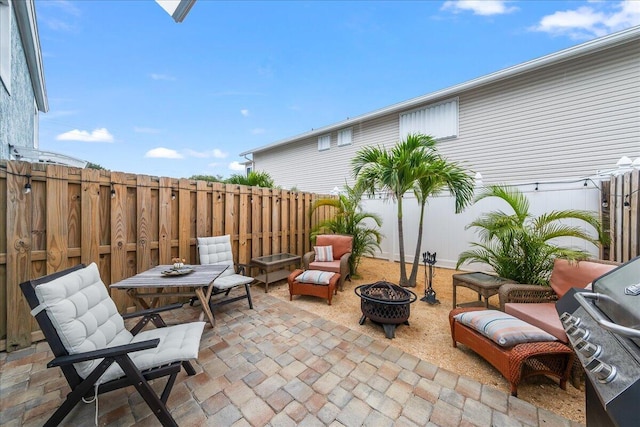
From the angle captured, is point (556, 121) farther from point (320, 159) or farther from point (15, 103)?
point (15, 103)

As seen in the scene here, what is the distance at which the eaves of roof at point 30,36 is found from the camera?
4.06 meters

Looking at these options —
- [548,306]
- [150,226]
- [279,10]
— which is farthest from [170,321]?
[279,10]

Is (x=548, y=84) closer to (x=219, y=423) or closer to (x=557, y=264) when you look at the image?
(x=557, y=264)

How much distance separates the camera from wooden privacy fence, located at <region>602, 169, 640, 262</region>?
3160mm

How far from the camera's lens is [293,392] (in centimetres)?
204

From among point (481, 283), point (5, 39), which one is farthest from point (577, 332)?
point (5, 39)

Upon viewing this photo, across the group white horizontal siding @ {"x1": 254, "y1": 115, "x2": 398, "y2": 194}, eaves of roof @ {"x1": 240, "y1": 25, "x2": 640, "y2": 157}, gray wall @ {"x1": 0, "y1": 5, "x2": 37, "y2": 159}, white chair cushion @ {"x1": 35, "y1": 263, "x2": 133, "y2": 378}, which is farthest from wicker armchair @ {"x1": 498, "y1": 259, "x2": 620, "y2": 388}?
gray wall @ {"x1": 0, "y1": 5, "x2": 37, "y2": 159}

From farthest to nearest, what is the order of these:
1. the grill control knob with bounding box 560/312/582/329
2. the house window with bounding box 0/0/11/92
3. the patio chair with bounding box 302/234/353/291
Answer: the patio chair with bounding box 302/234/353/291
the house window with bounding box 0/0/11/92
the grill control knob with bounding box 560/312/582/329

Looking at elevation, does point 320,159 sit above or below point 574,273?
above

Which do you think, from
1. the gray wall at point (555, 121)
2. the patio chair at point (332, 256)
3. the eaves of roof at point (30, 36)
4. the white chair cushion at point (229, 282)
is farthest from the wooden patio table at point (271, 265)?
the gray wall at point (555, 121)

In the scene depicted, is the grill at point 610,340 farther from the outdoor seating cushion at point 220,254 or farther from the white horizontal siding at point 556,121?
the white horizontal siding at point 556,121

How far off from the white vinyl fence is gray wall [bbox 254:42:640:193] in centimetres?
133

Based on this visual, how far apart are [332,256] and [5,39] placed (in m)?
6.58

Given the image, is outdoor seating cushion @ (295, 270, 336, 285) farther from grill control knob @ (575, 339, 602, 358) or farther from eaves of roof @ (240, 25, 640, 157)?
eaves of roof @ (240, 25, 640, 157)
